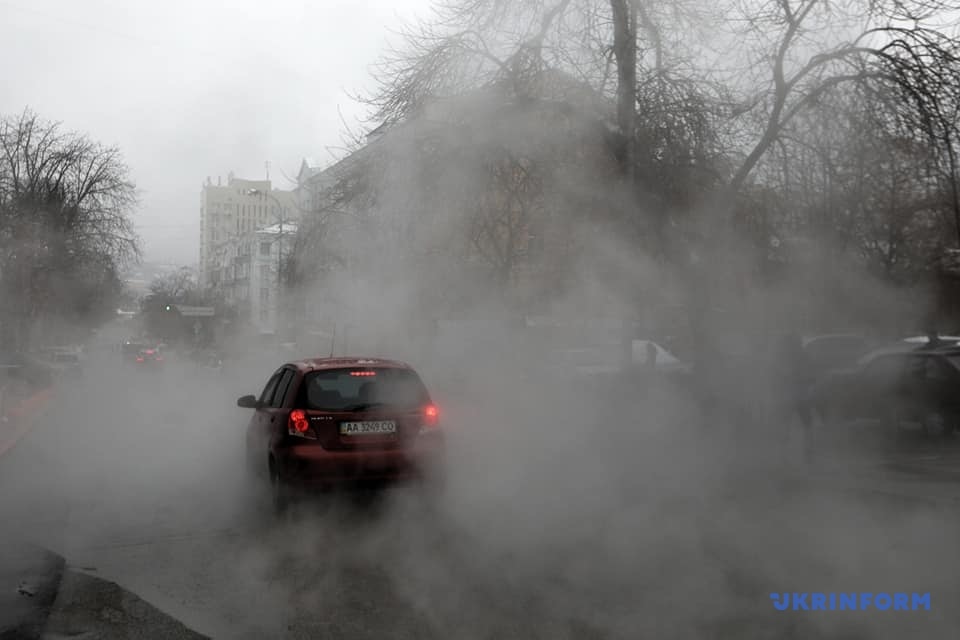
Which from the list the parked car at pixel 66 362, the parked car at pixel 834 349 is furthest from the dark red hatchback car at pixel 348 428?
the parked car at pixel 66 362

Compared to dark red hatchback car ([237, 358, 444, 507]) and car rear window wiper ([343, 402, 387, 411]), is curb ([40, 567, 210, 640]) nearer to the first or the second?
dark red hatchback car ([237, 358, 444, 507])

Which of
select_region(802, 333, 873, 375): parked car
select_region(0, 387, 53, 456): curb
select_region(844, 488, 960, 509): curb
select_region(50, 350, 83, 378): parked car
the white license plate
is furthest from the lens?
select_region(50, 350, 83, 378): parked car

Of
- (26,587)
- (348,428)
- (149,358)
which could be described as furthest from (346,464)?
(149,358)

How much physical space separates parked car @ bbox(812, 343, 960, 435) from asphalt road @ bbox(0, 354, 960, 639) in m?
0.34

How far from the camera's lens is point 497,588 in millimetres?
3088

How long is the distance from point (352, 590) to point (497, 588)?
1.78ft

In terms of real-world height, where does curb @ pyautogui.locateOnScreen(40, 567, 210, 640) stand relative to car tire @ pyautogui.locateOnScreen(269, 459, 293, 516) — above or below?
below

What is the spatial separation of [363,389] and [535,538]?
Answer: 4.63 feet

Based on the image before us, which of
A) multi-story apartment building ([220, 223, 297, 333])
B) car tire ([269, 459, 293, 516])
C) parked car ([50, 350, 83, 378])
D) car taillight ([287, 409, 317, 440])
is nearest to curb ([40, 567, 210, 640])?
car tire ([269, 459, 293, 516])

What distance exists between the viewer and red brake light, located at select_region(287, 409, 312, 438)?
14.6ft

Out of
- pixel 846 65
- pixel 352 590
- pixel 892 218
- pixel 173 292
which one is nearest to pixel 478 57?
pixel 846 65

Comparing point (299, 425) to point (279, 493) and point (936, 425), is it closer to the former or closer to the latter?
point (279, 493)

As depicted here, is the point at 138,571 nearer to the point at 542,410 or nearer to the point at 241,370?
the point at 542,410

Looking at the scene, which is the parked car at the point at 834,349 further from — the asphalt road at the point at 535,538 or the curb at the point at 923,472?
the curb at the point at 923,472
